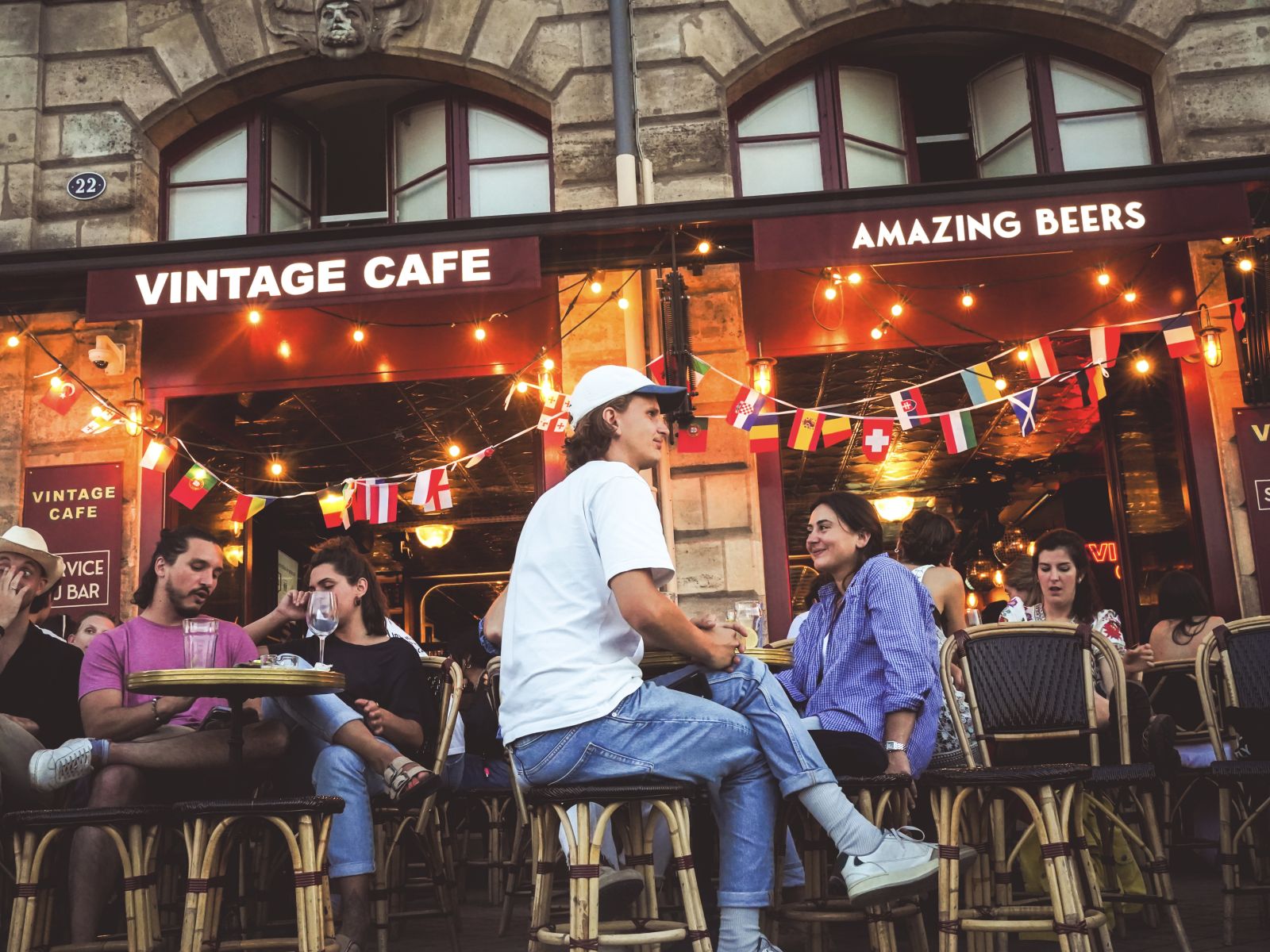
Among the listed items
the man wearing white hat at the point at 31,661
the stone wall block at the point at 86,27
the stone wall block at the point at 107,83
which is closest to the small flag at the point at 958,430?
the man wearing white hat at the point at 31,661

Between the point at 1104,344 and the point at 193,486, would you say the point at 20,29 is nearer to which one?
the point at 193,486

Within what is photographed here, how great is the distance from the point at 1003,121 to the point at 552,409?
435 centimetres

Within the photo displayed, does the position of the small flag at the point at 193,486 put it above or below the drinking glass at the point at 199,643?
above

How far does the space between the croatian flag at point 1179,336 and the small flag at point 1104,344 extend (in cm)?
30

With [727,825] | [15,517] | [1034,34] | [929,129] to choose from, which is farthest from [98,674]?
[1034,34]

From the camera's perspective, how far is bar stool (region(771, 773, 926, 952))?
383cm

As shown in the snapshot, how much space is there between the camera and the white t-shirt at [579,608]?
3422 millimetres

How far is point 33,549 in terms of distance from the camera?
5.04m

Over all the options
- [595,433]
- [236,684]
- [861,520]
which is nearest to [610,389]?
[595,433]

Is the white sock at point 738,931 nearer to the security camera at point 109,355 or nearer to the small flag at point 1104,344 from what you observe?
the small flag at point 1104,344

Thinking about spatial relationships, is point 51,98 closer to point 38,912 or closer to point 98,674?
point 98,674

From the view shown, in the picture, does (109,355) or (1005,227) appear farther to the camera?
(109,355)

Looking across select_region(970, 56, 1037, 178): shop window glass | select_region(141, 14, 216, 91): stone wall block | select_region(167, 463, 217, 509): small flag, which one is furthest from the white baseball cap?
select_region(141, 14, 216, 91): stone wall block

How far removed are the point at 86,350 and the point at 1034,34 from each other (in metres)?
7.65
